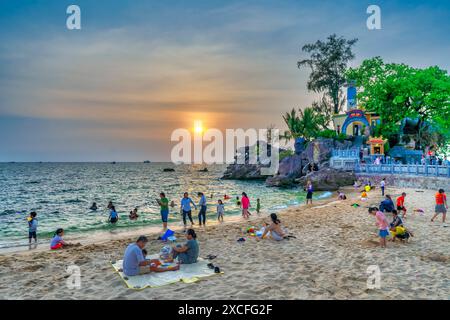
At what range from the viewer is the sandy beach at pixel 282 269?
686cm

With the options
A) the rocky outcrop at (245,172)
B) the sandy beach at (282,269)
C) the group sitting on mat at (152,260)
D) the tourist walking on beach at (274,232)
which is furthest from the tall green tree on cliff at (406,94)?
the group sitting on mat at (152,260)

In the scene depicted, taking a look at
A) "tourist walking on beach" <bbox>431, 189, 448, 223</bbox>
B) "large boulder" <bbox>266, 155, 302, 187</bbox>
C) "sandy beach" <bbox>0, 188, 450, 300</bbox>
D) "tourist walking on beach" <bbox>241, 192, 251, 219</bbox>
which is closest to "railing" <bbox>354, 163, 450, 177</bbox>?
"large boulder" <bbox>266, 155, 302, 187</bbox>

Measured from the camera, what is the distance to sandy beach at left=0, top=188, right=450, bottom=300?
6.86 meters

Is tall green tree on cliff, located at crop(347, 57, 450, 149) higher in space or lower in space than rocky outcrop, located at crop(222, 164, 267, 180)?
higher

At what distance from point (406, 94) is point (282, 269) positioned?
35588 mm

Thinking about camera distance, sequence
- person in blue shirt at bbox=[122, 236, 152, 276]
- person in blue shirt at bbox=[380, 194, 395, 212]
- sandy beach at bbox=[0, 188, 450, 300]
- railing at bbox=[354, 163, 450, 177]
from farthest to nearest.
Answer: railing at bbox=[354, 163, 450, 177], person in blue shirt at bbox=[380, 194, 395, 212], person in blue shirt at bbox=[122, 236, 152, 276], sandy beach at bbox=[0, 188, 450, 300]

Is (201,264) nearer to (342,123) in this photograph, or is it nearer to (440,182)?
(440,182)

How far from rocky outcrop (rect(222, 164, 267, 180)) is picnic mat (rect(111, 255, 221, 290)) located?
208 feet

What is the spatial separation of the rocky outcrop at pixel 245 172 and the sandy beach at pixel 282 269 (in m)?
59.1

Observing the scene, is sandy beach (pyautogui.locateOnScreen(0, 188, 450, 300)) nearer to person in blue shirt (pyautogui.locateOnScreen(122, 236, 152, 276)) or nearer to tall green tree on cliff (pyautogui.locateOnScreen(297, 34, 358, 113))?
person in blue shirt (pyautogui.locateOnScreen(122, 236, 152, 276))

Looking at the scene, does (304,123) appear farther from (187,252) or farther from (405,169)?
(187,252)

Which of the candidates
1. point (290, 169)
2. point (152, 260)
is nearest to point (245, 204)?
point (152, 260)

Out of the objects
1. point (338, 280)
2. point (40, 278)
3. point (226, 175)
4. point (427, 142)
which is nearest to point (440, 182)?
point (427, 142)

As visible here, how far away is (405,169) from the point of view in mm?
31984
